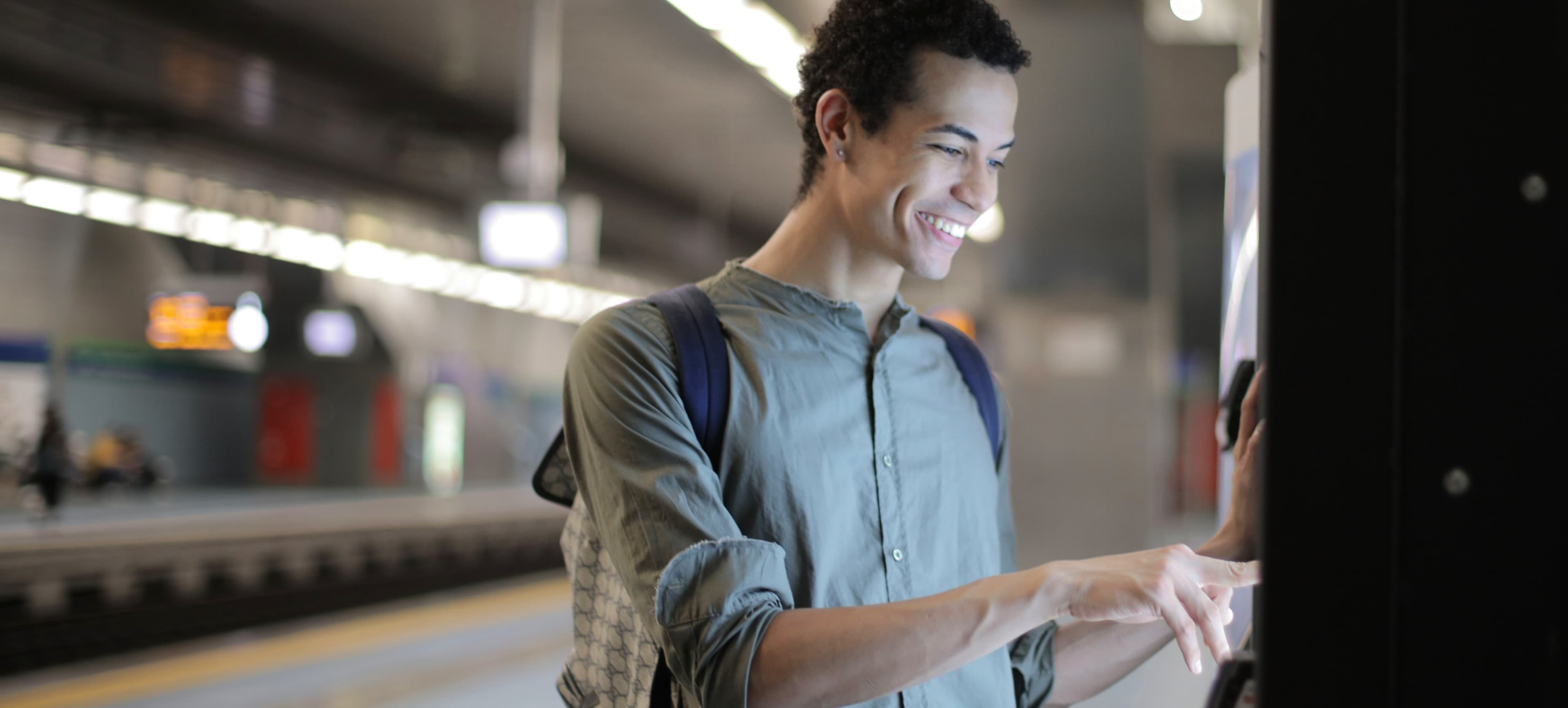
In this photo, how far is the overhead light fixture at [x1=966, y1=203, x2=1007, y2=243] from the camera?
25.5ft

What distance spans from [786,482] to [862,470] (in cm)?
13

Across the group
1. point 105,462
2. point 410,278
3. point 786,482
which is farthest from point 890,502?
point 410,278

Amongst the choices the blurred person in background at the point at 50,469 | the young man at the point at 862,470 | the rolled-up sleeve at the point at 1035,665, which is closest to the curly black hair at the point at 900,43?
the young man at the point at 862,470

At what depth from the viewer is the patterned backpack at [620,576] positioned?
4.46ft

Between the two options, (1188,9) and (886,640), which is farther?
(1188,9)

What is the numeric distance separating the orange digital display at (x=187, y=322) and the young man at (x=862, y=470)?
1634 centimetres

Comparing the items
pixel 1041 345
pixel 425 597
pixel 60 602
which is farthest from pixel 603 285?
pixel 1041 345

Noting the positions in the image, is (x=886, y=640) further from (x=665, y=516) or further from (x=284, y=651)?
(x=284, y=651)

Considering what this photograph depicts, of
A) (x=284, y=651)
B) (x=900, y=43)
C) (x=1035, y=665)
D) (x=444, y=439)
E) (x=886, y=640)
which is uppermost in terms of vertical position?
(x=900, y=43)

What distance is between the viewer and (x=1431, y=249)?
2.24 ft

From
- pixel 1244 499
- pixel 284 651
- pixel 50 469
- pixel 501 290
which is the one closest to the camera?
pixel 1244 499

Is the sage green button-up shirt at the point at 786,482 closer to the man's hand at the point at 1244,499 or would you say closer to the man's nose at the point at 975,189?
the man's nose at the point at 975,189

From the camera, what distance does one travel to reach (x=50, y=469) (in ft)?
35.4

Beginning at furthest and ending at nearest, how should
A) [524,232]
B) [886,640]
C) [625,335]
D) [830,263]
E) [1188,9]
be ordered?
[524,232], [1188,9], [830,263], [625,335], [886,640]
